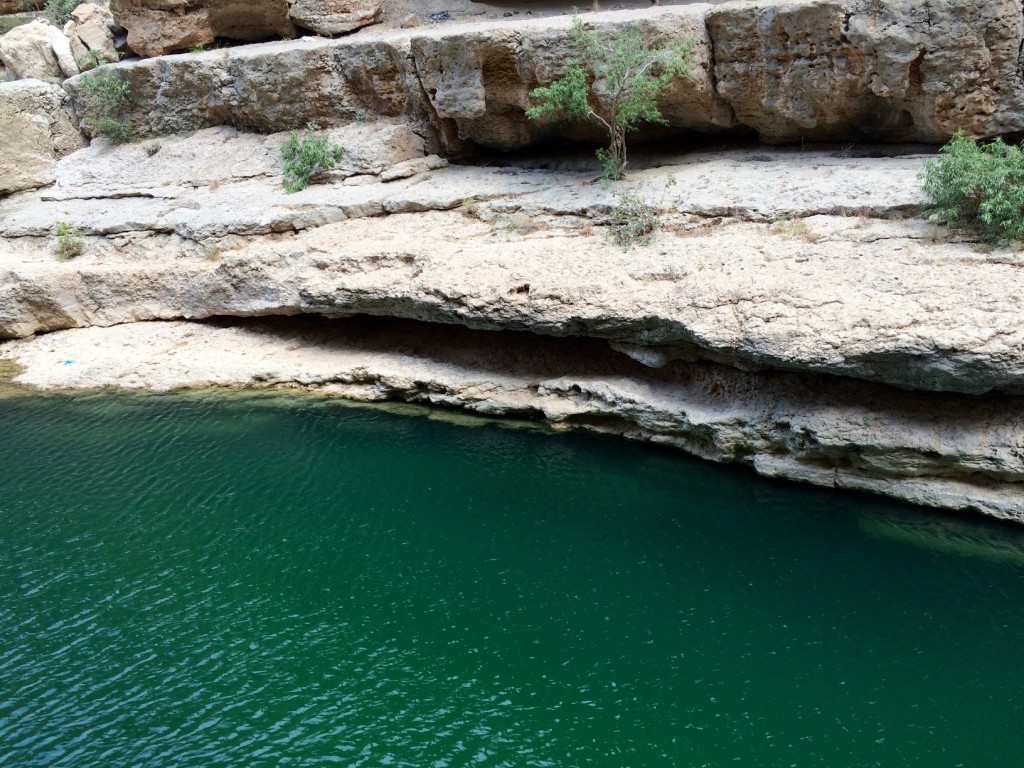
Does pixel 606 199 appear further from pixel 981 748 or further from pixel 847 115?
pixel 981 748

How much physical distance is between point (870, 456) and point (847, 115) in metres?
5.55

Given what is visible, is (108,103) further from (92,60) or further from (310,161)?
(310,161)

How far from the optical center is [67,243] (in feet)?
50.1

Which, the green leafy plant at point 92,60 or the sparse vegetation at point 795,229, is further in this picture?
the green leafy plant at point 92,60

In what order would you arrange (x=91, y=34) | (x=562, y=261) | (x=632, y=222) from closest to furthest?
(x=562, y=261) → (x=632, y=222) → (x=91, y=34)

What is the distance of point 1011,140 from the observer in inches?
457

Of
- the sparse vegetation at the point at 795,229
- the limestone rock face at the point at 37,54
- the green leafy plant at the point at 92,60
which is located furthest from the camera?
the limestone rock face at the point at 37,54

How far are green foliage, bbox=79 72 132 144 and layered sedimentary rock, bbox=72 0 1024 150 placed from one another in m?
0.88

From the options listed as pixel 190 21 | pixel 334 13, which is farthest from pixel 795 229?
pixel 190 21

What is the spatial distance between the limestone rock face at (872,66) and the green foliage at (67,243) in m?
11.6

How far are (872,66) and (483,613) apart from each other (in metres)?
8.95

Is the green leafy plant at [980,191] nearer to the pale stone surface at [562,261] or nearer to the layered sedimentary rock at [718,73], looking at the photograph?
the pale stone surface at [562,261]

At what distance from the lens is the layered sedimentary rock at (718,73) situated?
434 inches

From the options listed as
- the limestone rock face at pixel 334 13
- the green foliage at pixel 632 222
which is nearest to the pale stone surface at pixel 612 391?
the green foliage at pixel 632 222
